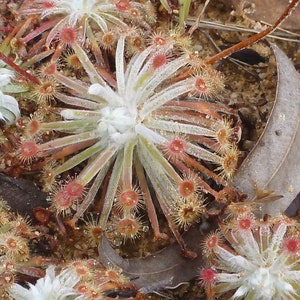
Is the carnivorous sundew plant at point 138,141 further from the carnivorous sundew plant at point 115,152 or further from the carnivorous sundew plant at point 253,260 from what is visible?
the carnivorous sundew plant at point 253,260

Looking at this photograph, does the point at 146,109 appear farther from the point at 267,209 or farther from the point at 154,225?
the point at 267,209

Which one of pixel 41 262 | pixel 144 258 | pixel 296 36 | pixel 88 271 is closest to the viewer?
pixel 88 271

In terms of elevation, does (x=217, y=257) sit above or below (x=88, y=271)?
below

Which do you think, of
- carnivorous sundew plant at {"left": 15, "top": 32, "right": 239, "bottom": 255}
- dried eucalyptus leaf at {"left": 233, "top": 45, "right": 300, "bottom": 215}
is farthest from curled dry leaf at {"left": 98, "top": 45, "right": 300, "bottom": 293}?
carnivorous sundew plant at {"left": 15, "top": 32, "right": 239, "bottom": 255}

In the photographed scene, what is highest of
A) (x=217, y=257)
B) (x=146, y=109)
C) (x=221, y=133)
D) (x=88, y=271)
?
(x=146, y=109)

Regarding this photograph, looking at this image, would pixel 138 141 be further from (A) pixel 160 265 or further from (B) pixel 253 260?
(B) pixel 253 260

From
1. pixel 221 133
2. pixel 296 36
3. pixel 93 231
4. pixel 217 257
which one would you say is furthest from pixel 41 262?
pixel 296 36
